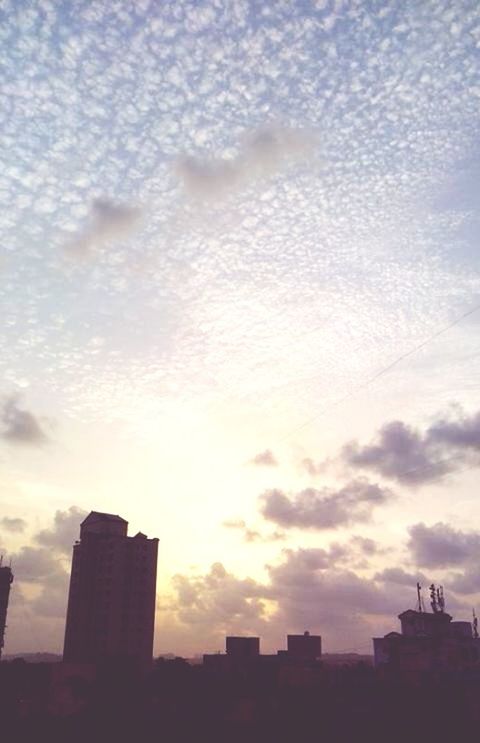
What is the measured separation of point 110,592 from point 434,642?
51.5m

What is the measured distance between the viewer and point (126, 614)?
9738 centimetres

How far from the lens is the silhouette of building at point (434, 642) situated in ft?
269

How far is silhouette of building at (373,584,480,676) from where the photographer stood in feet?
269

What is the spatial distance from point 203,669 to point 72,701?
18.8 meters

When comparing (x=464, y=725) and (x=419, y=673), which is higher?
(x=419, y=673)

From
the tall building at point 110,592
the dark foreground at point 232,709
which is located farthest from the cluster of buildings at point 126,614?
the dark foreground at point 232,709

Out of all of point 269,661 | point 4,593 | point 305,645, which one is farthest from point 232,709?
point 4,593

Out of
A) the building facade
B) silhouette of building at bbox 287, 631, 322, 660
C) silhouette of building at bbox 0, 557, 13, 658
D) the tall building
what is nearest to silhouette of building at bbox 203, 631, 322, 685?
A: silhouette of building at bbox 287, 631, 322, 660

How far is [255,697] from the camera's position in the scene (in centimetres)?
5266

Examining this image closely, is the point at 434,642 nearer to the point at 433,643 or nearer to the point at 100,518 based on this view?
the point at 433,643

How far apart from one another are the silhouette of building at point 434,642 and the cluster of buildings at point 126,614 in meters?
A: 0.14

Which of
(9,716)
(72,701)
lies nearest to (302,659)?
(72,701)

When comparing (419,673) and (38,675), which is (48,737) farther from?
(419,673)

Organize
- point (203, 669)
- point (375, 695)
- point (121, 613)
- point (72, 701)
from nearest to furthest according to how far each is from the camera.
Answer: point (72, 701) → point (375, 695) → point (203, 669) → point (121, 613)
